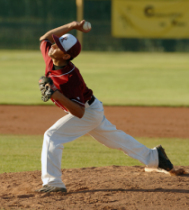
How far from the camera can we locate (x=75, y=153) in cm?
611

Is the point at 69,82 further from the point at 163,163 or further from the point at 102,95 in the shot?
the point at 102,95

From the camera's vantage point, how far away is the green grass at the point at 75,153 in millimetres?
5461

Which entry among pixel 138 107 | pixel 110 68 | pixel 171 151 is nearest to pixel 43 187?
pixel 171 151

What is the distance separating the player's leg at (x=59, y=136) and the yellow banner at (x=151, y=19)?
26.0 meters

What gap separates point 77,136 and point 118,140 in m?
0.53

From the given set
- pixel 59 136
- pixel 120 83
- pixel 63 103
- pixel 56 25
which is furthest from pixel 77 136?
pixel 56 25

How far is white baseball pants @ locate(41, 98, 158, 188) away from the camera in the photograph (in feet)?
12.7

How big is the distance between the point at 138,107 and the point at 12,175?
6255 millimetres

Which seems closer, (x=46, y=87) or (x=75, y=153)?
(x=46, y=87)

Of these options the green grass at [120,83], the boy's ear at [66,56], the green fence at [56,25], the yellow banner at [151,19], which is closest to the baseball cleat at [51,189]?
the boy's ear at [66,56]

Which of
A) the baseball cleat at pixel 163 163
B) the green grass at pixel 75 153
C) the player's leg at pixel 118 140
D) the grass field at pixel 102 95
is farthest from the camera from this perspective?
the grass field at pixel 102 95

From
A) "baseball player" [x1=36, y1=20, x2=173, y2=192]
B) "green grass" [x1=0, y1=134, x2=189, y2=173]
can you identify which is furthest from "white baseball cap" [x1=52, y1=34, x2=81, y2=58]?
"green grass" [x1=0, y1=134, x2=189, y2=173]

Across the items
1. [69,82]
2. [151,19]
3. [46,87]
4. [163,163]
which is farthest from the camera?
[151,19]

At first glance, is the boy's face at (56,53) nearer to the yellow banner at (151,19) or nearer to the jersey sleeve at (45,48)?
the jersey sleeve at (45,48)
